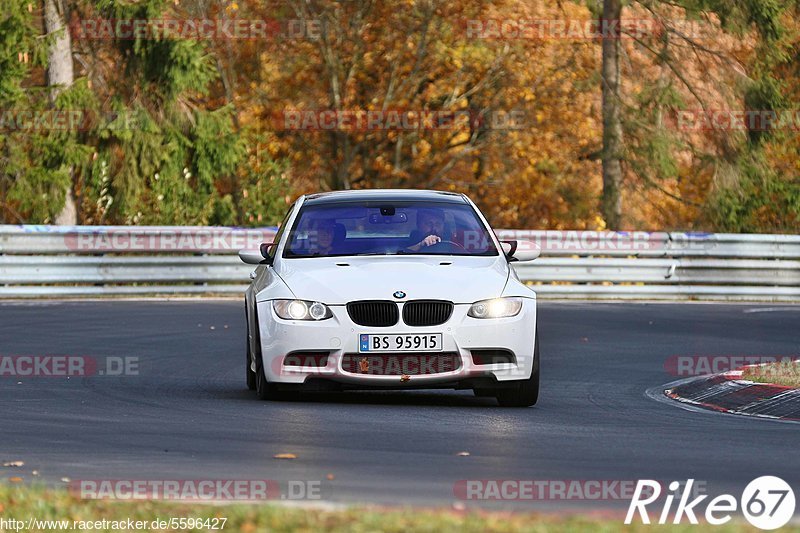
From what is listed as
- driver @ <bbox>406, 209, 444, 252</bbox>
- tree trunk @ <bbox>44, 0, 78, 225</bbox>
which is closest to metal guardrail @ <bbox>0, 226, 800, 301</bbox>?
tree trunk @ <bbox>44, 0, 78, 225</bbox>

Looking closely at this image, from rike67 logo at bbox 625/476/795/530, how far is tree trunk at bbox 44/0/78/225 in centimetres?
2783

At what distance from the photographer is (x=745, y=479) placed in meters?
8.66

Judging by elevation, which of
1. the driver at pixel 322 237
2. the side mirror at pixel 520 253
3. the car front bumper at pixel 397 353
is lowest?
the car front bumper at pixel 397 353

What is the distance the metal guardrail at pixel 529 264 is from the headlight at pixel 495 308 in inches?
661

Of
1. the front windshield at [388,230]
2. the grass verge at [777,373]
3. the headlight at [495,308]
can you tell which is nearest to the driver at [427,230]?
the front windshield at [388,230]

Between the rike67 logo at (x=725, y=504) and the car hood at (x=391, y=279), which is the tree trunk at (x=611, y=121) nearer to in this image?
the car hood at (x=391, y=279)

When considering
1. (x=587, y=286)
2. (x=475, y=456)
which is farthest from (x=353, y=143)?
(x=475, y=456)

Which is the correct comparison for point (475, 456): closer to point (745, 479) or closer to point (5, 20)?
point (745, 479)

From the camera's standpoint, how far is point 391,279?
12211 millimetres

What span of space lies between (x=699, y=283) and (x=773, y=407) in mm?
18390

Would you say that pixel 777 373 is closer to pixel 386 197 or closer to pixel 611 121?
pixel 386 197

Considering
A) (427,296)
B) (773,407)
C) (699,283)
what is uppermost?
(427,296)

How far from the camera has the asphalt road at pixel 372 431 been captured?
884cm

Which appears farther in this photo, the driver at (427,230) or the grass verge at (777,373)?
the grass verge at (777,373)
